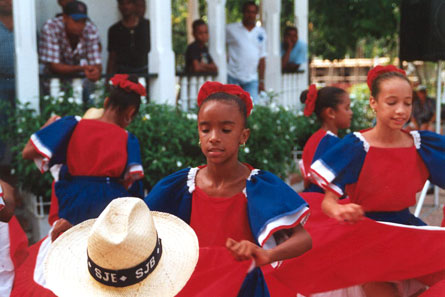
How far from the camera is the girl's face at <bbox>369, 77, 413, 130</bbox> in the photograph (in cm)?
399

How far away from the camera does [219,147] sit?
3180 millimetres

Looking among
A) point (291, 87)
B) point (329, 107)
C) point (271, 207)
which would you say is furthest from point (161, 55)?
point (271, 207)

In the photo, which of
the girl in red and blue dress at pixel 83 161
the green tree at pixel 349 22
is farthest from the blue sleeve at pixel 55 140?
the green tree at pixel 349 22

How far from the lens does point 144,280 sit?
2.48 metres

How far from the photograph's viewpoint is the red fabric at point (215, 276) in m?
2.99

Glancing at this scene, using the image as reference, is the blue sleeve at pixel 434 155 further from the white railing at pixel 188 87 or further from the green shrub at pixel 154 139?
the white railing at pixel 188 87

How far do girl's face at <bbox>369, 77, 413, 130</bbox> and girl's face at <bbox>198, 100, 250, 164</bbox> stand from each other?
1.24m

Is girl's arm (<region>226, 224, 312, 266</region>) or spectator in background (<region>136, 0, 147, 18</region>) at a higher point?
spectator in background (<region>136, 0, 147, 18</region>)

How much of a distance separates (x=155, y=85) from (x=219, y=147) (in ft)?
18.6

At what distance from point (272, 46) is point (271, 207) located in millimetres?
8906

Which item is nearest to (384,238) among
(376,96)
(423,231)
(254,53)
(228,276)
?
(423,231)

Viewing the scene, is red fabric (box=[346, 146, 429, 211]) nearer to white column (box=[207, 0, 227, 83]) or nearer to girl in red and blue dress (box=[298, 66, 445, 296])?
girl in red and blue dress (box=[298, 66, 445, 296])

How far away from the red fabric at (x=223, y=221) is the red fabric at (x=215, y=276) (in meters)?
0.12

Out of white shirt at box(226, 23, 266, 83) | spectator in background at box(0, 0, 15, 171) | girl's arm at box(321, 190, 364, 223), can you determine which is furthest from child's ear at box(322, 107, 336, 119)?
white shirt at box(226, 23, 266, 83)
